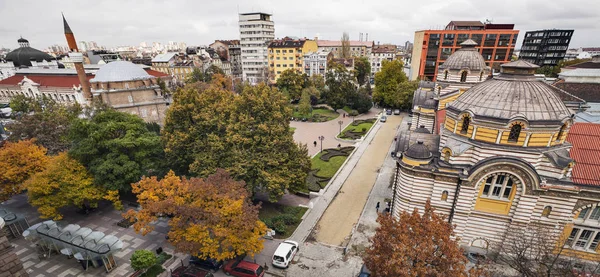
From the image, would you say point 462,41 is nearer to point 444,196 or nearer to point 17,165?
point 444,196

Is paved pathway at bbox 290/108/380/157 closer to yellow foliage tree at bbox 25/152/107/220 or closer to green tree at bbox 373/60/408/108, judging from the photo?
green tree at bbox 373/60/408/108

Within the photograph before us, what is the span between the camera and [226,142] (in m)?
24.9

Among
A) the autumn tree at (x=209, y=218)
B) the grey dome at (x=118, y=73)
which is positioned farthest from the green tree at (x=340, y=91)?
the autumn tree at (x=209, y=218)

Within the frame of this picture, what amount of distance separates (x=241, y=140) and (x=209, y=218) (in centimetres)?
829

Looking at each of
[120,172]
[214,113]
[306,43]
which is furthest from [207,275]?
[306,43]

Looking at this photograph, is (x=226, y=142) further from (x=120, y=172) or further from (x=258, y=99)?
(x=120, y=172)

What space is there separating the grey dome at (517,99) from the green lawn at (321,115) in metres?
40.4

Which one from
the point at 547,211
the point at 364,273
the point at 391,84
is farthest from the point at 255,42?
the point at 547,211

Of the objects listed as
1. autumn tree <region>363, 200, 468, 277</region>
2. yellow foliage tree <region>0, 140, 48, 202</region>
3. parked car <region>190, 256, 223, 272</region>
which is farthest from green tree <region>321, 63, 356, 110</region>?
yellow foliage tree <region>0, 140, 48, 202</region>

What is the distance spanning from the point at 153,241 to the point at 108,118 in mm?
12766

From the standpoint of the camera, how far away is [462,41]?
68.5 metres

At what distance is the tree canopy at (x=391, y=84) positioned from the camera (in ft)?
194

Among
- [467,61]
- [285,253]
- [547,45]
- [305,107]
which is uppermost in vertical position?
[547,45]

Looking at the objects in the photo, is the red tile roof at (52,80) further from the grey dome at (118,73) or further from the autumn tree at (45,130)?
the autumn tree at (45,130)
